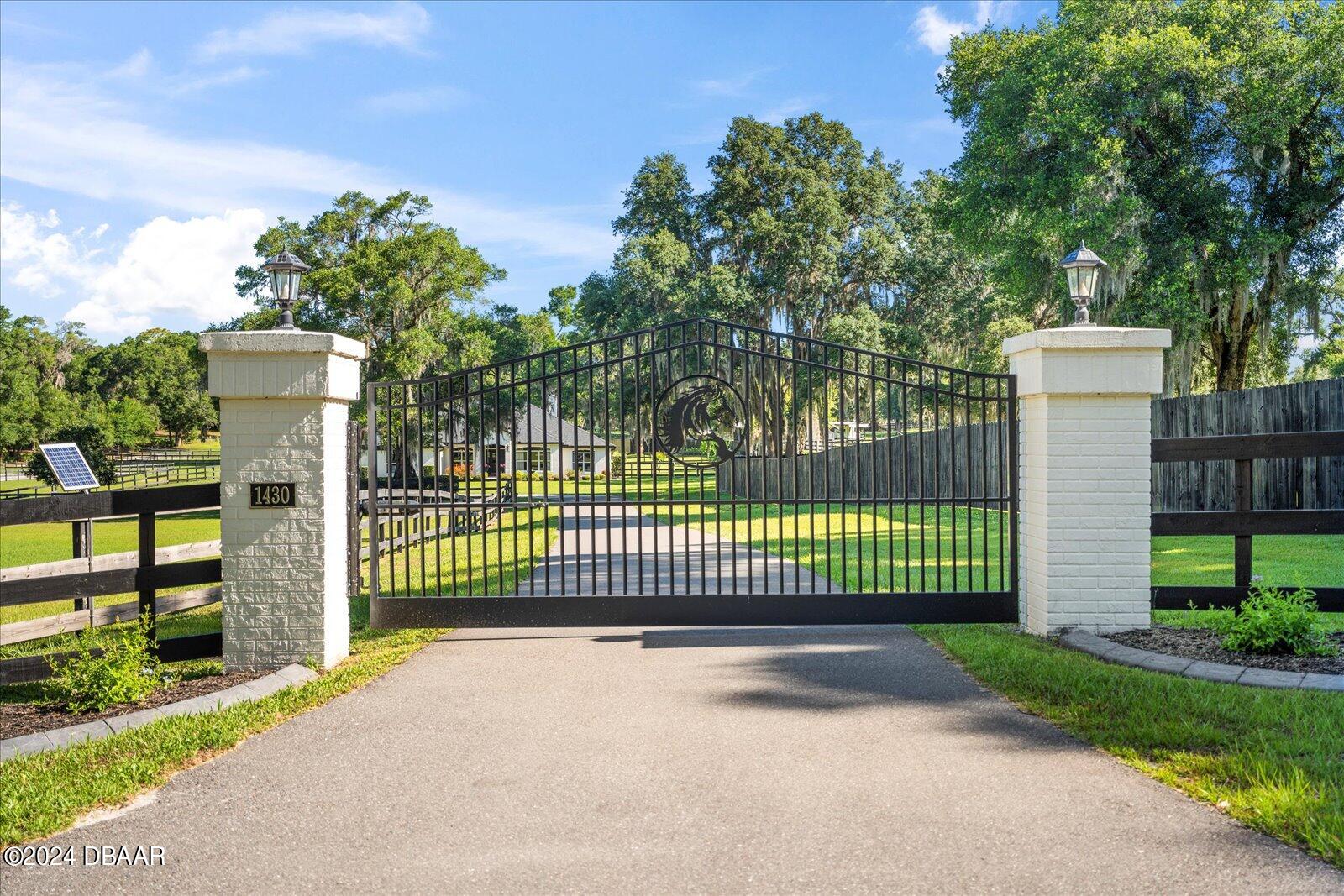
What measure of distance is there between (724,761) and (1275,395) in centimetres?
1257

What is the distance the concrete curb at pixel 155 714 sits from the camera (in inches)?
184

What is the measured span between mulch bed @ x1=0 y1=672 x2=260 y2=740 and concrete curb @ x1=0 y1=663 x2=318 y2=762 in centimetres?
13

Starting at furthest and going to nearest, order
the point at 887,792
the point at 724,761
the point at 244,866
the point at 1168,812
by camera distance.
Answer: the point at 724,761 → the point at 887,792 → the point at 1168,812 → the point at 244,866

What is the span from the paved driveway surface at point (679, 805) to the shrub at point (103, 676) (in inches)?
43.7

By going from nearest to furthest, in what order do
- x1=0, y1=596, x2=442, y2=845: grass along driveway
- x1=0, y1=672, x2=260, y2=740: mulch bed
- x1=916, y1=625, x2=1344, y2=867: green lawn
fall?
1. x1=916, y1=625, x2=1344, y2=867: green lawn
2. x1=0, y1=596, x2=442, y2=845: grass along driveway
3. x1=0, y1=672, x2=260, y2=740: mulch bed

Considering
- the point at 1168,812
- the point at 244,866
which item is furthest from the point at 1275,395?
the point at 244,866

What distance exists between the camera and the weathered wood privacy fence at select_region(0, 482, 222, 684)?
566 cm

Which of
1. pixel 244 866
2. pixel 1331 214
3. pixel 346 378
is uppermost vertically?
pixel 1331 214

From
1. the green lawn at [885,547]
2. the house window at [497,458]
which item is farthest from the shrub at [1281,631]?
the house window at [497,458]

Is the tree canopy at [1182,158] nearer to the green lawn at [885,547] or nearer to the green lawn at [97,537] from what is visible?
the green lawn at [885,547]

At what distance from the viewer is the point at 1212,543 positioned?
14.0 m

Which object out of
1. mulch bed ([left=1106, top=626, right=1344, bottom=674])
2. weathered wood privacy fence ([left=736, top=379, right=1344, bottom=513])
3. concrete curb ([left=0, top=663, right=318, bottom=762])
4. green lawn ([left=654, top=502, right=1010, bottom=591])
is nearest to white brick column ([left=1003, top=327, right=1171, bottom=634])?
mulch bed ([left=1106, top=626, right=1344, bottom=674])

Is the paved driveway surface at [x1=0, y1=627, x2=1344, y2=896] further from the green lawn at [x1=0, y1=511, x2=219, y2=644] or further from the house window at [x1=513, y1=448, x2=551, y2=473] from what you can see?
the green lawn at [x1=0, y1=511, x2=219, y2=644]

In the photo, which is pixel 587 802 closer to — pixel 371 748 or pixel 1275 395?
pixel 371 748
